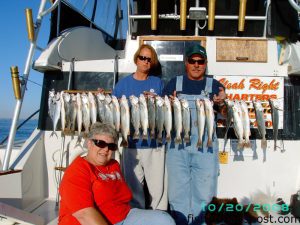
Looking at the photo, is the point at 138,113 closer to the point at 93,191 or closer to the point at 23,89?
the point at 93,191

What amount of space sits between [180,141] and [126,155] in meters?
0.76

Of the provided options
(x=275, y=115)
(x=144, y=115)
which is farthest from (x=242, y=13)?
(x=144, y=115)

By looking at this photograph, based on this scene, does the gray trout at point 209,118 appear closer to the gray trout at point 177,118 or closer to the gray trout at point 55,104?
the gray trout at point 177,118

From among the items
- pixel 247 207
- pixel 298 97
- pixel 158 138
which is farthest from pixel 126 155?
pixel 298 97

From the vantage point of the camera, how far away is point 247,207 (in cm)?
512

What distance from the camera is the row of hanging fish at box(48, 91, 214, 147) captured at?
431 centimetres

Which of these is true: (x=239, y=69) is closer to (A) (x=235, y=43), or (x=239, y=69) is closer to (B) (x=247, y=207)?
(A) (x=235, y=43)

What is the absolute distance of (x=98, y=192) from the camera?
122 inches

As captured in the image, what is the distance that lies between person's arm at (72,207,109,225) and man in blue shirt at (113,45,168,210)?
1.58 metres

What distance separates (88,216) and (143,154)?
163 centimetres

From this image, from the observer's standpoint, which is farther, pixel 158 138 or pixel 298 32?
pixel 298 32

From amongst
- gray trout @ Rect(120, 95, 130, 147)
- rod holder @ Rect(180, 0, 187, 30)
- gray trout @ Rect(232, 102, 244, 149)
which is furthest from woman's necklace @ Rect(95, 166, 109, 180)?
rod holder @ Rect(180, 0, 187, 30)

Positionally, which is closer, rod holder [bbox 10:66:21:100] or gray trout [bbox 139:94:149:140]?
gray trout [bbox 139:94:149:140]

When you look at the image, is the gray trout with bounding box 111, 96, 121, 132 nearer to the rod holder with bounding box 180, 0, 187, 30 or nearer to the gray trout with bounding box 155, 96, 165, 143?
the gray trout with bounding box 155, 96, 165, 143
